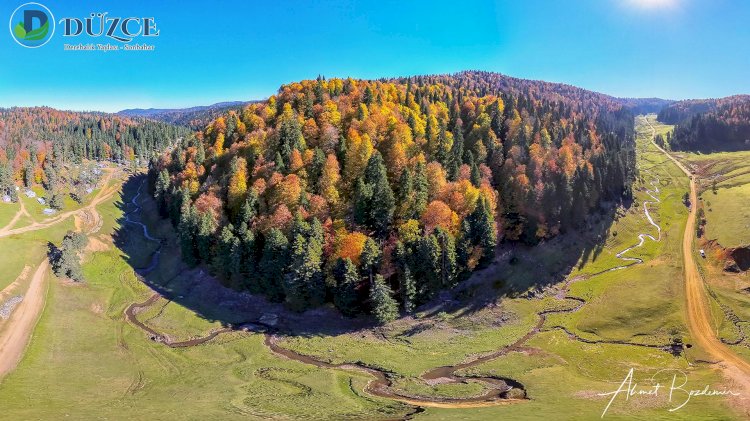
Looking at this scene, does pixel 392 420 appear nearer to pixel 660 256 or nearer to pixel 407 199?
pixel 407 199

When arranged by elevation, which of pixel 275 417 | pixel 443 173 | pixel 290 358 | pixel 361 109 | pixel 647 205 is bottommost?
pixel 290 358

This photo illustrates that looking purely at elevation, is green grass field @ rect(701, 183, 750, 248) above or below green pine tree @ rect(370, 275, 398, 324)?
above

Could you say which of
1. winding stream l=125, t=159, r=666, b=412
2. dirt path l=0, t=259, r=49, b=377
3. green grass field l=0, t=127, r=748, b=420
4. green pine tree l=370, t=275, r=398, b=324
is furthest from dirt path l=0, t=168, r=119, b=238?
green pine tree l=370, t=275, r=398, b=324

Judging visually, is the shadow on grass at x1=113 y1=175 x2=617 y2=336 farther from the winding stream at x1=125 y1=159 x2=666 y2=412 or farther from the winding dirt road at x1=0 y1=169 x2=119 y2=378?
the winding dirt road at x1=0 y1=169 x2=119 y2=378

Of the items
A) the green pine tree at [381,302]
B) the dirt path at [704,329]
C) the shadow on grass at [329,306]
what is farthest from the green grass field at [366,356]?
the green pine tree at [381,302]

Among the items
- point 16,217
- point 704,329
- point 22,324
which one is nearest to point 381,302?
point 704,329

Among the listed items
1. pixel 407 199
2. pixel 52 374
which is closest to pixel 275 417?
pixel 52 374

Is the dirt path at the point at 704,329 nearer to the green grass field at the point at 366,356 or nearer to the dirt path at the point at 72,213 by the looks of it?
the green grass field at the point at 366,356
